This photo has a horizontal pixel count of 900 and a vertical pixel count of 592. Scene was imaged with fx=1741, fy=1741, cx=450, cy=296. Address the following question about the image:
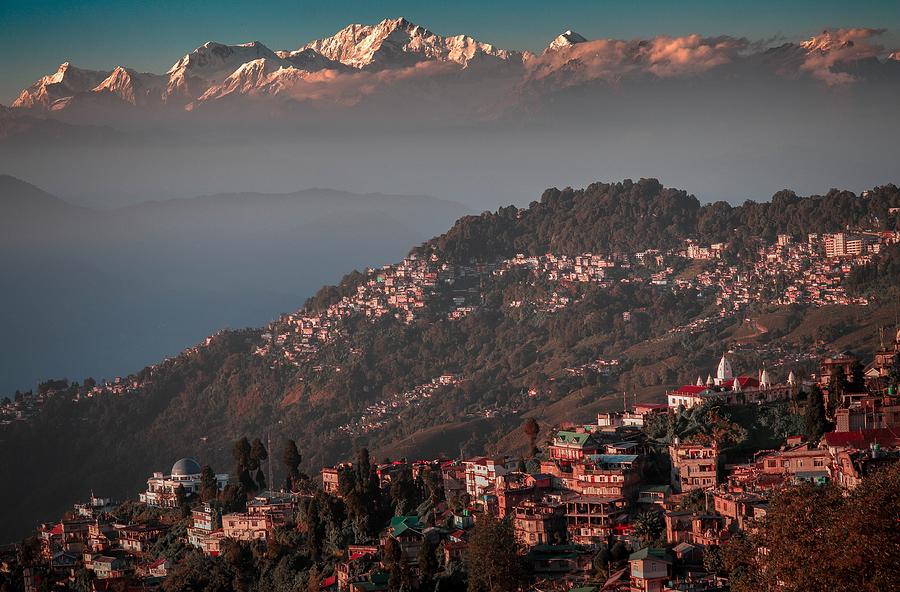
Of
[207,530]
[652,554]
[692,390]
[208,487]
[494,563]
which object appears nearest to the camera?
[652,554]

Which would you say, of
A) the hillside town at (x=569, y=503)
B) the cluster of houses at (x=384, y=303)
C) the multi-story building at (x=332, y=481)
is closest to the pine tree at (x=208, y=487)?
the hillside town at (x=569, y=503)

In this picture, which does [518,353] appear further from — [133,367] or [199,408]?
[133,367]

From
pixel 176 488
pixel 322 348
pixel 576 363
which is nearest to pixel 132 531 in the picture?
pixel 176 488

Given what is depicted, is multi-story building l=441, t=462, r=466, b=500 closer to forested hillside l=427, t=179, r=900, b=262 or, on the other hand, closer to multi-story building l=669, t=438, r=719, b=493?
multi-story building l=669, t=438, r=719, b=493

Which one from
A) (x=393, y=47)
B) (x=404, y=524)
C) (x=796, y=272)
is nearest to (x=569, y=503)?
(x=404, y=524)

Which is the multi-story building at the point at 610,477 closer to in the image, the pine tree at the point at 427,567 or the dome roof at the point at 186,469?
the pine tree at the point at 427,567

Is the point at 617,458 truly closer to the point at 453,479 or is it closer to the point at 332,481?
the point at 453,479
